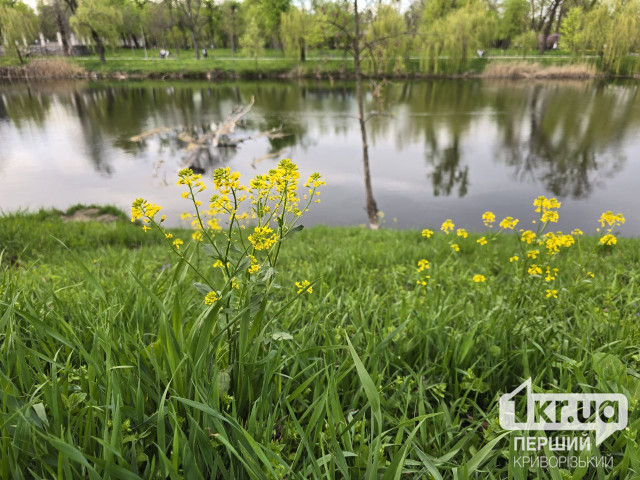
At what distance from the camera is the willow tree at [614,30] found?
104 feet

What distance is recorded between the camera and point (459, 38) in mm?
36188

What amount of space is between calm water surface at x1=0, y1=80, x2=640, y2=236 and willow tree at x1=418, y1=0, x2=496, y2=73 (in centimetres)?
837

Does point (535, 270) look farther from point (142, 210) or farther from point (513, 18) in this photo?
point (513, 18)

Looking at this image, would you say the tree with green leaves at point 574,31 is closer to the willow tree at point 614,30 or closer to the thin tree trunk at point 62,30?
the willow tree at point 614,30

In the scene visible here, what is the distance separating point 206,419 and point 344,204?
10899 millimetres

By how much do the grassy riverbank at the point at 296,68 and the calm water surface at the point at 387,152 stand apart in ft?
34.3

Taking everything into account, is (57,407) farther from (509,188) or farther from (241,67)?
(241,67)

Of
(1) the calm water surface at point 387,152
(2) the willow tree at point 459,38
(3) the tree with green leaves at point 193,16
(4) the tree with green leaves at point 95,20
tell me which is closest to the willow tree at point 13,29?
(4) the tree with green leaves at point 95,20

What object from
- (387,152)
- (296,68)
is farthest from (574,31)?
(387,152)

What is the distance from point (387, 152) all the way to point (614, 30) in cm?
3060

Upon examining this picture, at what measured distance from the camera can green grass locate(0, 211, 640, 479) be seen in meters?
1.32

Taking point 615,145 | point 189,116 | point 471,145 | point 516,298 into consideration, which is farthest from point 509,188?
point 189,116

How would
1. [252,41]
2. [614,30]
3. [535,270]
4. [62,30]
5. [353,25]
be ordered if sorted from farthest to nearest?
1. [62,30]
2. [252,41]
3. [614,30]
4. [353,25]
5. [535,270]

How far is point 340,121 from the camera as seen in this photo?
77.3 ft
